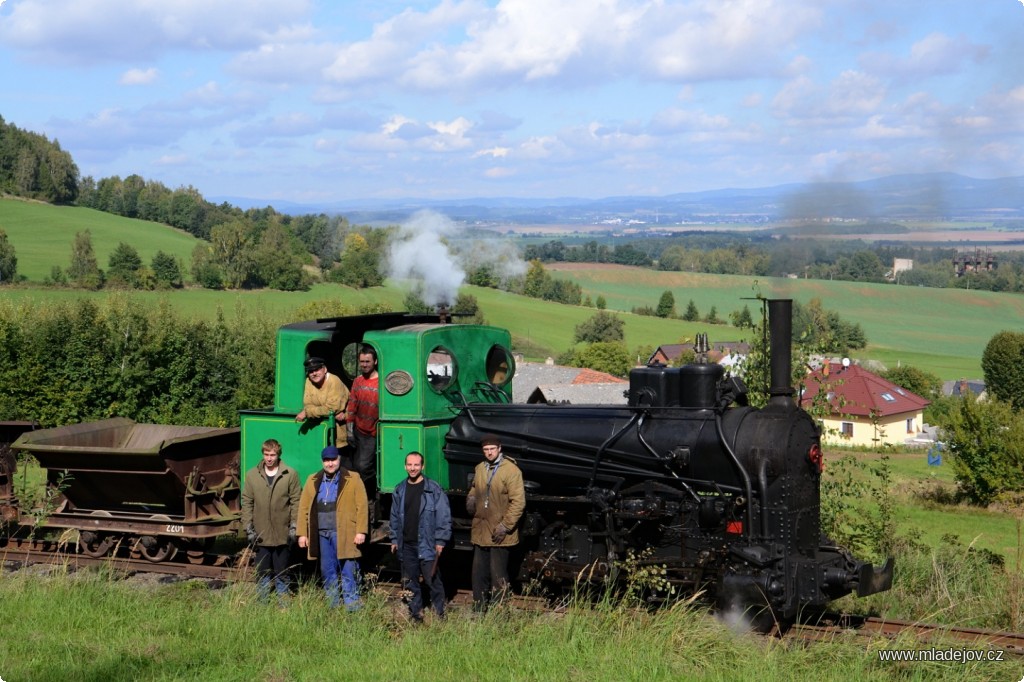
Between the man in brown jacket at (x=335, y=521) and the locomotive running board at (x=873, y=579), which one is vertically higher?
the man in brown jacket at (x=335, y=521)

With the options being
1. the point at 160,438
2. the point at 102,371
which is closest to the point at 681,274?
the point at 102,371

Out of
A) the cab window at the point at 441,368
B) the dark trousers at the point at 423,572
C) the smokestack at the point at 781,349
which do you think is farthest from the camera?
the cab window at the point at 441,368

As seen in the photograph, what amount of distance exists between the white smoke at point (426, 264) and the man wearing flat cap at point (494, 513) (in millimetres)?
3737

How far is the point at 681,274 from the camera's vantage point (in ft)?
296

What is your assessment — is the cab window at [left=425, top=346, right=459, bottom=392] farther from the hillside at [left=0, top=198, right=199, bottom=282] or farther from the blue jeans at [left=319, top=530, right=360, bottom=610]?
the hillside at [left=0, top=198, right=199, bottom=282]

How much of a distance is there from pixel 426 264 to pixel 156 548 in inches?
193

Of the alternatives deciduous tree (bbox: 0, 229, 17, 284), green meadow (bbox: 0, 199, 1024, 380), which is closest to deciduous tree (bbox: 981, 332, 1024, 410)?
green meadow (bbox: 0, 199, 1024, 380)

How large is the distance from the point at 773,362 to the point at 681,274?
272ft

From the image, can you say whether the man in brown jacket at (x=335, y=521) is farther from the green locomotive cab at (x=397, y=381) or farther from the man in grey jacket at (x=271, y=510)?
the green locomotive cab at (x=397, y=381)

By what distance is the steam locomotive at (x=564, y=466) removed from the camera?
8297mm

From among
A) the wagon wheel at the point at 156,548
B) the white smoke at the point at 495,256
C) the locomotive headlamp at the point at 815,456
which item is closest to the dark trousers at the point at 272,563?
the wagon wheel at the point at 156,548

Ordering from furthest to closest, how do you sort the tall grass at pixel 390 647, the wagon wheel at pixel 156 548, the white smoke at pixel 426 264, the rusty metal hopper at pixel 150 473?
the white smoke at pixel 426 264 < the wagon wheel at pixel 156 548 < the rusty metal hopper at pixel 150 473 < the tall grass at pixel 390 647

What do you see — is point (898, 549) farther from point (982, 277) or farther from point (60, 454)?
point (982, 277)

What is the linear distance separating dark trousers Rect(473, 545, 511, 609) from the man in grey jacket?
174 cm
